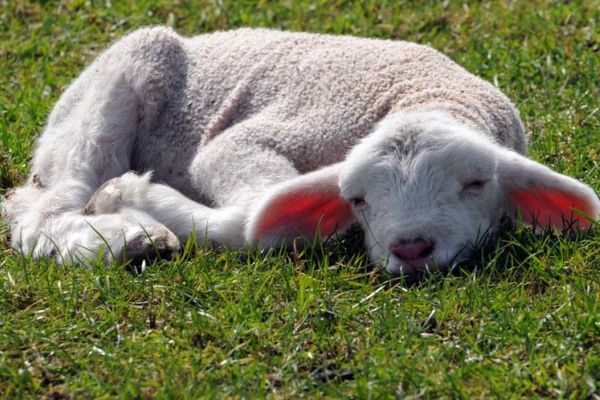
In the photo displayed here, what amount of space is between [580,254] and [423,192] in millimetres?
718

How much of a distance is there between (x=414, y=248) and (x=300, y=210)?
2.79ft

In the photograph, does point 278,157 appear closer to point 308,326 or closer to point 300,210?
point 300,210

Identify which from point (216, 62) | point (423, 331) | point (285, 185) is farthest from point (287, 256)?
point (216, 62)

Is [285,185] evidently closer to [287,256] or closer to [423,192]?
[287,256]

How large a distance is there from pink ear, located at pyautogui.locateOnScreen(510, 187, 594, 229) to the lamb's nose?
75 centimetres

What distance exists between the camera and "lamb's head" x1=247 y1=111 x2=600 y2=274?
521cm

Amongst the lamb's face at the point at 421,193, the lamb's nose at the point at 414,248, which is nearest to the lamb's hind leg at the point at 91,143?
the lamb's face at the point at 421,193

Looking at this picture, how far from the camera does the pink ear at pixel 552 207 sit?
18.4 ft

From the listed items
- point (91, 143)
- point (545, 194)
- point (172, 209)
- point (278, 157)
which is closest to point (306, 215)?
point (278, 157)

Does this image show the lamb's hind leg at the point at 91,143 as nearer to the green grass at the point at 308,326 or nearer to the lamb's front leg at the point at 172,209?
the lamb's front leg at the point at 172,209

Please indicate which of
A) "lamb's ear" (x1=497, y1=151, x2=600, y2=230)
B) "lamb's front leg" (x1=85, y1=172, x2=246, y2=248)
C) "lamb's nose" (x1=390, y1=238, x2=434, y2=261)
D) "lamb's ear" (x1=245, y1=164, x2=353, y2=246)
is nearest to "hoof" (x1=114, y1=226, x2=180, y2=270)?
"lamb's front leg" (x1=85, y1=172, x2=246, y2=248)

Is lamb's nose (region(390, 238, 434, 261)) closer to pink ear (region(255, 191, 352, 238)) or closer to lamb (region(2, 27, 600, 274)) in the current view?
lamb (region(2, 27, 600, 274))

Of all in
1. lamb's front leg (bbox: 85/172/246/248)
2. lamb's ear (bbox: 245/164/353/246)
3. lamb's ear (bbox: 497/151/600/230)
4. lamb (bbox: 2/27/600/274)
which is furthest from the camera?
lamb's front leg (bbox: 85/172/246/248)

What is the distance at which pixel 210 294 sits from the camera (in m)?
5.12
